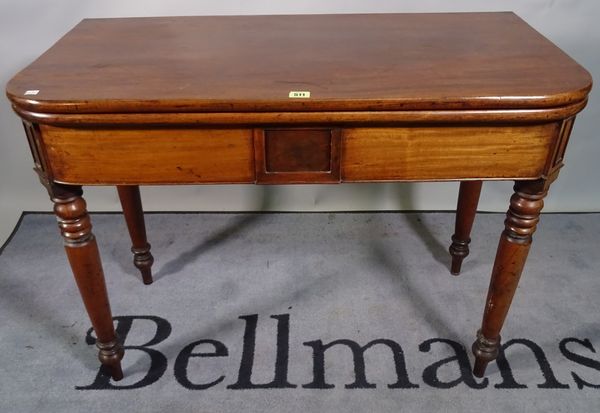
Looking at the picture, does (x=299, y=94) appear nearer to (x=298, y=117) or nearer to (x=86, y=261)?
(x=298, y=117)

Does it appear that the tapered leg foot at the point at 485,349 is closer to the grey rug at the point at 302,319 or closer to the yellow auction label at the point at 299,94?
the grey rug at the point at 302,319

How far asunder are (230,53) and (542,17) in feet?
3.45

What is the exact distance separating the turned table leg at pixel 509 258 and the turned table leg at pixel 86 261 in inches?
31.0

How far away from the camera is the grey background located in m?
1.71

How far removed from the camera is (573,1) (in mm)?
1706

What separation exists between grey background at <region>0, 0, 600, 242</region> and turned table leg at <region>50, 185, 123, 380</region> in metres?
0.78

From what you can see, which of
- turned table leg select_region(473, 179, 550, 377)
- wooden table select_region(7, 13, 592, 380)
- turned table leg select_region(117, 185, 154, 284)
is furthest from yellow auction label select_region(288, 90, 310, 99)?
turned table leg select_region(117, 185, 154, 284)

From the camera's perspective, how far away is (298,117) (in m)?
0.95

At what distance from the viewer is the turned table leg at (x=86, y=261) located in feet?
3.49

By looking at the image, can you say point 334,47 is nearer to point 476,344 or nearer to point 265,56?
point 265,56

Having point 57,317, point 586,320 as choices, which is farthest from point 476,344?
point 57,317

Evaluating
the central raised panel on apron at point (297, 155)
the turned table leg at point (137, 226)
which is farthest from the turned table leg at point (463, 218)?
the turned table leg at point (137, 226)

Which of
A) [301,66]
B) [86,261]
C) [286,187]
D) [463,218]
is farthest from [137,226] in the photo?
[463,218]

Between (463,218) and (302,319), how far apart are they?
509 mm
